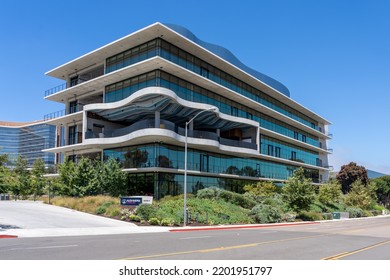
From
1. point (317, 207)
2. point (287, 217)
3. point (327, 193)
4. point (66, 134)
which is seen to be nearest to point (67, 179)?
point (66, 134)

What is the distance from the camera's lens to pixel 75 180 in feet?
131

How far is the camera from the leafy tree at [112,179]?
4072 centimetres

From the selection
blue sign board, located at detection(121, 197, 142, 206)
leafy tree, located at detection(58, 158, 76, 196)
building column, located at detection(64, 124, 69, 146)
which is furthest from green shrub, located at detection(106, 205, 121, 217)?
building column, located at detection(64, 124, 69, 146)

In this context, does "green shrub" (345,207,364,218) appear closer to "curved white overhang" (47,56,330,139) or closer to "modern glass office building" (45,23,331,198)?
"modern glass office building" (45,23,331,198)

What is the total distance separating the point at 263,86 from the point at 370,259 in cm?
5317

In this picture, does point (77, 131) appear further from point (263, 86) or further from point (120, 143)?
point (263, 86)

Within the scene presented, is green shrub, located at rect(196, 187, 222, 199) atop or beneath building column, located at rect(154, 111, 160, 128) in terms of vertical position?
beneath

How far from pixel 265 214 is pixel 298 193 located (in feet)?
25.3

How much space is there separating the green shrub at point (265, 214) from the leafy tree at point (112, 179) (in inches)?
562

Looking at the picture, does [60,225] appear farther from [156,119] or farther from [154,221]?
[156,119]

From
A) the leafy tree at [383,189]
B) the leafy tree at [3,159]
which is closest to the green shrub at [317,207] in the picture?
the leafy tree at [3,159]

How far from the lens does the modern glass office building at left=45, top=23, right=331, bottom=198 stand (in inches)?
1698

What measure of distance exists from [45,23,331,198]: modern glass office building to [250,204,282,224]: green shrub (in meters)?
10.5

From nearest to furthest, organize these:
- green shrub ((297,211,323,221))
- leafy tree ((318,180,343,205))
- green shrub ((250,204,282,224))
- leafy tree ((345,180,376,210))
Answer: green shrub ((250,204,282,224))
green shrub ((297,211,323,221))
leafy tree ((318,180,343,205))
leafy tree ((345,180,376,210))
